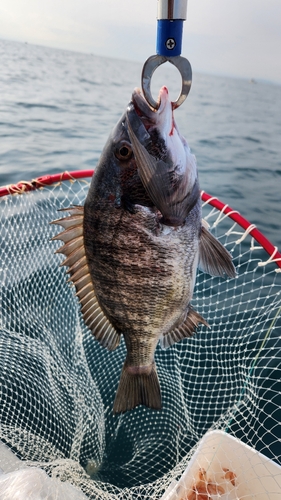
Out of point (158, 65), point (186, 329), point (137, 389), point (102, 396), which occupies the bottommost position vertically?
point (102, 396)

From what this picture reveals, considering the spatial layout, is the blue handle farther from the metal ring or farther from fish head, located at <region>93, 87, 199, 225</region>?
fish head, located at <region>93, 87, 199, 225</region>

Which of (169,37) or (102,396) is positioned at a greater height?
(169,37)

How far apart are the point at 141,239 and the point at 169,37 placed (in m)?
0.78

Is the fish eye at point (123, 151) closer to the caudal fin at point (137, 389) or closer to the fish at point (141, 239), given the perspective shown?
the fish at point (141, 239)

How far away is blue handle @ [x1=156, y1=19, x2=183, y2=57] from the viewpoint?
1262mm

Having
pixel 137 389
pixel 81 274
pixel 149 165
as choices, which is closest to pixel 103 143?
pixel 81 274

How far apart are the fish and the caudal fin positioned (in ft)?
0.03

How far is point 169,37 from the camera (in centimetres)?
127

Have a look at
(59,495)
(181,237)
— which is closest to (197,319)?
(181,237)

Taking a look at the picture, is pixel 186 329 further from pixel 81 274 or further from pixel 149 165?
pixel 149 165

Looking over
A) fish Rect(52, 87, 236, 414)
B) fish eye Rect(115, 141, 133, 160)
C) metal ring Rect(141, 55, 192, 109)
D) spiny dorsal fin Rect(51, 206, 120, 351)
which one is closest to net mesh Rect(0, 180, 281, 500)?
fish Rect(52, 87, 236, 414)

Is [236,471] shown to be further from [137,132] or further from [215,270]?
[137,132]

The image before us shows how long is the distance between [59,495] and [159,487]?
0.81 meters

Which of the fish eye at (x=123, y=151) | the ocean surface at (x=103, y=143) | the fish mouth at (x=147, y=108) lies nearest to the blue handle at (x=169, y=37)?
the fish mouth at (x=147, y=108)
